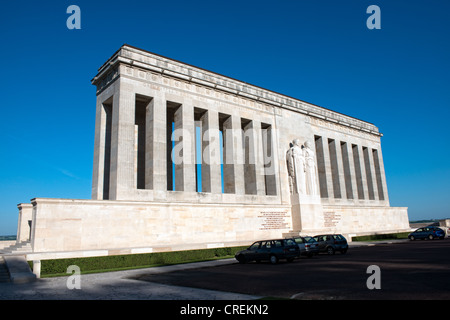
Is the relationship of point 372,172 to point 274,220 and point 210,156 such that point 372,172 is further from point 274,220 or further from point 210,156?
point 210,156

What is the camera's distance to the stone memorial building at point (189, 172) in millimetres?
22844

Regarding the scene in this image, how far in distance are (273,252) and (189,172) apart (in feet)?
39.3

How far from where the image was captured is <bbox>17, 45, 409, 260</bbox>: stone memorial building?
22.8 meters

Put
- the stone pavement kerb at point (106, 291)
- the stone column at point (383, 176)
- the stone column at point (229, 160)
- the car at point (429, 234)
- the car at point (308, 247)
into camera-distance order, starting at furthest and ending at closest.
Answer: the stone column at point (383, 176)
the car at point (429, 234)
the stone column at point (229, 160)
the car at point (308, 247)
the stone pavement kerb at point (106, 291)

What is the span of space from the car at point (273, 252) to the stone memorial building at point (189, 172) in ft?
20.1

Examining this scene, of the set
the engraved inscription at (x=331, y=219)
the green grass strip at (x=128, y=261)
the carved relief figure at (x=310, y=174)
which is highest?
the carved relief figure at (x=310, y=174)

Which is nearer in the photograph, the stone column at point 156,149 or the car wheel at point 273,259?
the car wheel at point 273,259

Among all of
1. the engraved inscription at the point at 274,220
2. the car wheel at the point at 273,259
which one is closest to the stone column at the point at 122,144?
the car wheel at the point at 273,259

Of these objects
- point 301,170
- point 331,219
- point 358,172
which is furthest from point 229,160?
point 358,172

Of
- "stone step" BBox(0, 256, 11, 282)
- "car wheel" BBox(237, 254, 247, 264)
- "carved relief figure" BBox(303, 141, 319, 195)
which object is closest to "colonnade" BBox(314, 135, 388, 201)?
"carved relief figure" BBox(303, 141, 319, 195)

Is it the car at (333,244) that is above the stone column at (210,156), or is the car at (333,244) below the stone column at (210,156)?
below

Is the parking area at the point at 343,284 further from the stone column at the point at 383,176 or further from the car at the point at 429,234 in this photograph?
the stone column at the point at 383,176
